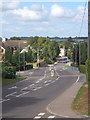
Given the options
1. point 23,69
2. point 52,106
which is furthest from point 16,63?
point 52,106

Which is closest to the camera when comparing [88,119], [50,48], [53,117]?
[88,119]

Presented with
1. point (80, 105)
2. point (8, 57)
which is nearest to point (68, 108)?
point (80, 105)

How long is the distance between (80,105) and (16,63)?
234 feet

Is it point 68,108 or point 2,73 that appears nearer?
point 68,108

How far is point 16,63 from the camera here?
89.8m

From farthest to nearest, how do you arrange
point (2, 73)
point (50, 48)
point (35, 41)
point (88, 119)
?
1. point (35, 41)
2. point (50, 48)
3. point (2, 73)
4. point (88, 119)

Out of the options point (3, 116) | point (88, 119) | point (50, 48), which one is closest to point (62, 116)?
point (88, 119)

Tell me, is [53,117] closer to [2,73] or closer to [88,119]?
[88,119]

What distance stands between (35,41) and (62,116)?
18339 centimetres

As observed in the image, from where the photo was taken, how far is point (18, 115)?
55.0ft

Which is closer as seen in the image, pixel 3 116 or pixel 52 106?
pixel 3 116

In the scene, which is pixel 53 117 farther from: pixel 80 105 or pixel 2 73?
pixel 2 73

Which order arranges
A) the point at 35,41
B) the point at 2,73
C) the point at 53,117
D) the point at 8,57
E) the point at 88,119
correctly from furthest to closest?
the point at 35,41 → the point at 8,57 → the point at 2,73 → the point at 53,117 → the point at 88,119

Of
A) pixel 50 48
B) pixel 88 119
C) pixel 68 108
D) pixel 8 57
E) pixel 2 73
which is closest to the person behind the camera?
pixel 88 119
